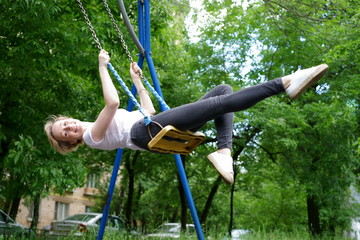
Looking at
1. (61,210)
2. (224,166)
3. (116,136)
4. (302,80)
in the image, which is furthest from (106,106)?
(61,210)

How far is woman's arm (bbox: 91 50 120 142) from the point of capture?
344cm

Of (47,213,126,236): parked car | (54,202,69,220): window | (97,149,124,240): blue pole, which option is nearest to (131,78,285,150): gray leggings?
(97,149,124,240): blue pole

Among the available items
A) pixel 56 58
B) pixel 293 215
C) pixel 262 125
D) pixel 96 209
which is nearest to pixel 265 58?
pixel 262 125

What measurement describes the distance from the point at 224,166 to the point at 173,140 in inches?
16.9

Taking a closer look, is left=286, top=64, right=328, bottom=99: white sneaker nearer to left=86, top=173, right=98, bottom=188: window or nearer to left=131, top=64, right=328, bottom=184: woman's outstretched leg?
left=131, top=64, right=328, bottom=184: woman's outstretched leg

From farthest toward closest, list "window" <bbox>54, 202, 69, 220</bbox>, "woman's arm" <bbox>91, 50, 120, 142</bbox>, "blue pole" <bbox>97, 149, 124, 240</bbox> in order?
"window" <bbox>54, 202, 69, 220</bbox>
"blue pole" <bbox>97, 149, 124, 240</bbox>
"woman's arm" <bbox>91, 50, 120, 142</bbox>

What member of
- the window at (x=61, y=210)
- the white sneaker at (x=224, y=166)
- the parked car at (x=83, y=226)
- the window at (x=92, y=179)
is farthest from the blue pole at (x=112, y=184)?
the window at (x=61, y=210)

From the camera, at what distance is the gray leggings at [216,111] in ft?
10.5

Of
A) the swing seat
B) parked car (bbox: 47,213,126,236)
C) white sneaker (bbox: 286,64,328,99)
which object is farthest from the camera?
parked car (bbox: 47,213,126,236)

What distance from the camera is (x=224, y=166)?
11.6 ft

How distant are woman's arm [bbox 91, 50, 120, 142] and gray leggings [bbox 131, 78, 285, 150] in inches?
9.4

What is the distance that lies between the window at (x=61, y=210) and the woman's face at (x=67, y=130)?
2457 cm

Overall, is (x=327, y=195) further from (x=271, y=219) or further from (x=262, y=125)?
(x=271, y=219)

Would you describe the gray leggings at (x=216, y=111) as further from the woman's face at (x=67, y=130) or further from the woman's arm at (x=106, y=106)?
the woman's face at (x=67, y=130)
